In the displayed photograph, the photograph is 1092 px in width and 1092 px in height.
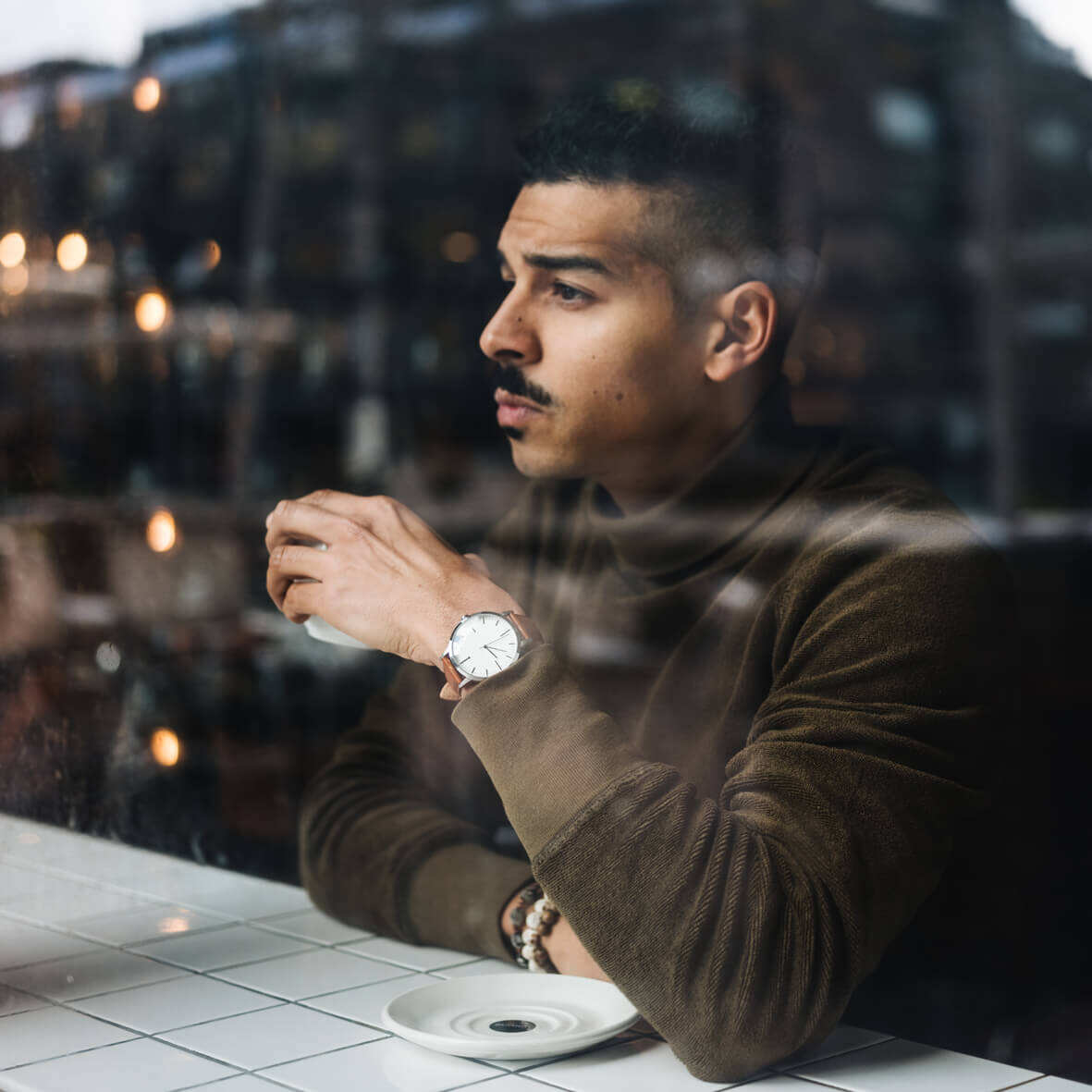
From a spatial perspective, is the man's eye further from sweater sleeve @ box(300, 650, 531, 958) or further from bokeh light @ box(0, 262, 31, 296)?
bokeh light @ box(0, 262, 31, 296)

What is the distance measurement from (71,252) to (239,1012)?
4.71 feet

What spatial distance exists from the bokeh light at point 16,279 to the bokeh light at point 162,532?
1.74 feet

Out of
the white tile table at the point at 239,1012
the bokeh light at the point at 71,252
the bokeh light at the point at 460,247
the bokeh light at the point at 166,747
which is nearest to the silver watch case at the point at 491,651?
the white tile table at the point at 239,1012

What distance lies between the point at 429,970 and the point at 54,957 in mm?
433

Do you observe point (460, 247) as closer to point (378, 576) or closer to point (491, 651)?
point (378, 576)

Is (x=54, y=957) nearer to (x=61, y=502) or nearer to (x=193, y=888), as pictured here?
(x=193, y=888)

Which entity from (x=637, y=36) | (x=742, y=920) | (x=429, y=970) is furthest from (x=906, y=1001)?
(x=637, y=36)

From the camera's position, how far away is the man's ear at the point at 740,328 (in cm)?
159

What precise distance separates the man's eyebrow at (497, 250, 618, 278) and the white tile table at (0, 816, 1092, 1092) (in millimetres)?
773

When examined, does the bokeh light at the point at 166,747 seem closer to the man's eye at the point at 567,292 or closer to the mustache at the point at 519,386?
the mustache at the point at 519,386

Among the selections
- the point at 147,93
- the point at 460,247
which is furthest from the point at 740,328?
the point at 147,93

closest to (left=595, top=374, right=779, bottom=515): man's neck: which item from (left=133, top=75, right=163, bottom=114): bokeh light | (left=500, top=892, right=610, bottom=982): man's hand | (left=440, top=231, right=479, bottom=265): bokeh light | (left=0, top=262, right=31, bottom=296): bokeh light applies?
(left=500, top=892, right=610, bottom=982): man's hand

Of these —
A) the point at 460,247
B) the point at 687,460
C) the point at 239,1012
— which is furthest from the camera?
the point at 460,247

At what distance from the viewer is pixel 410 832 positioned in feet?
5.65
